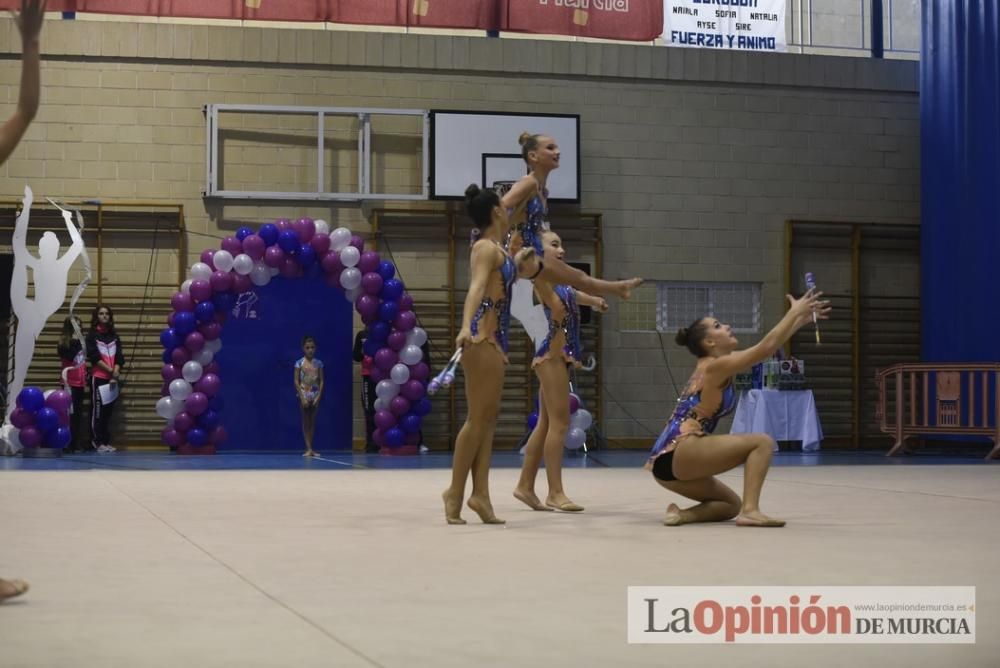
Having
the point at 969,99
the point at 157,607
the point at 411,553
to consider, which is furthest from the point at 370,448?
the point at 157,607

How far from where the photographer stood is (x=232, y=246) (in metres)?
14.0

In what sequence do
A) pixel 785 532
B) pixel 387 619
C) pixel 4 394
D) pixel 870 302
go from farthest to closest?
pixel 870 302 < pixel 4 394 < pixel 785 532 < pixel 387 619

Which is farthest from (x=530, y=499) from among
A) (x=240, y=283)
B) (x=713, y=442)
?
(x=240, y=283)

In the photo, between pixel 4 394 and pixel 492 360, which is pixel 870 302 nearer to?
pixel 4 394

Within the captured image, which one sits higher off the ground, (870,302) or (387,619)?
(870,302)

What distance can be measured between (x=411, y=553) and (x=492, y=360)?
1.28m

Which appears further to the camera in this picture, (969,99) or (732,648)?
(969,99)

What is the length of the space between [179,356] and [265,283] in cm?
130

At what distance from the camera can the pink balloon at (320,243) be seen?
14109 mm

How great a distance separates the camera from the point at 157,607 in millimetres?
3354

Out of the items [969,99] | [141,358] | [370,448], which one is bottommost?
[370,448]

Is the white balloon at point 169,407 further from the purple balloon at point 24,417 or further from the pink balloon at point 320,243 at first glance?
the pink balloon at point 320,243

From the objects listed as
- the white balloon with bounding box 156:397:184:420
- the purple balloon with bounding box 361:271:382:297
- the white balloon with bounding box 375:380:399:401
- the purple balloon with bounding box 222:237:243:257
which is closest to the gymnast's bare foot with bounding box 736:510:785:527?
the white balloon with bounding box 375:380:399:401

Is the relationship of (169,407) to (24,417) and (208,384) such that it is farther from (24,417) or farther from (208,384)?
(24,417)
